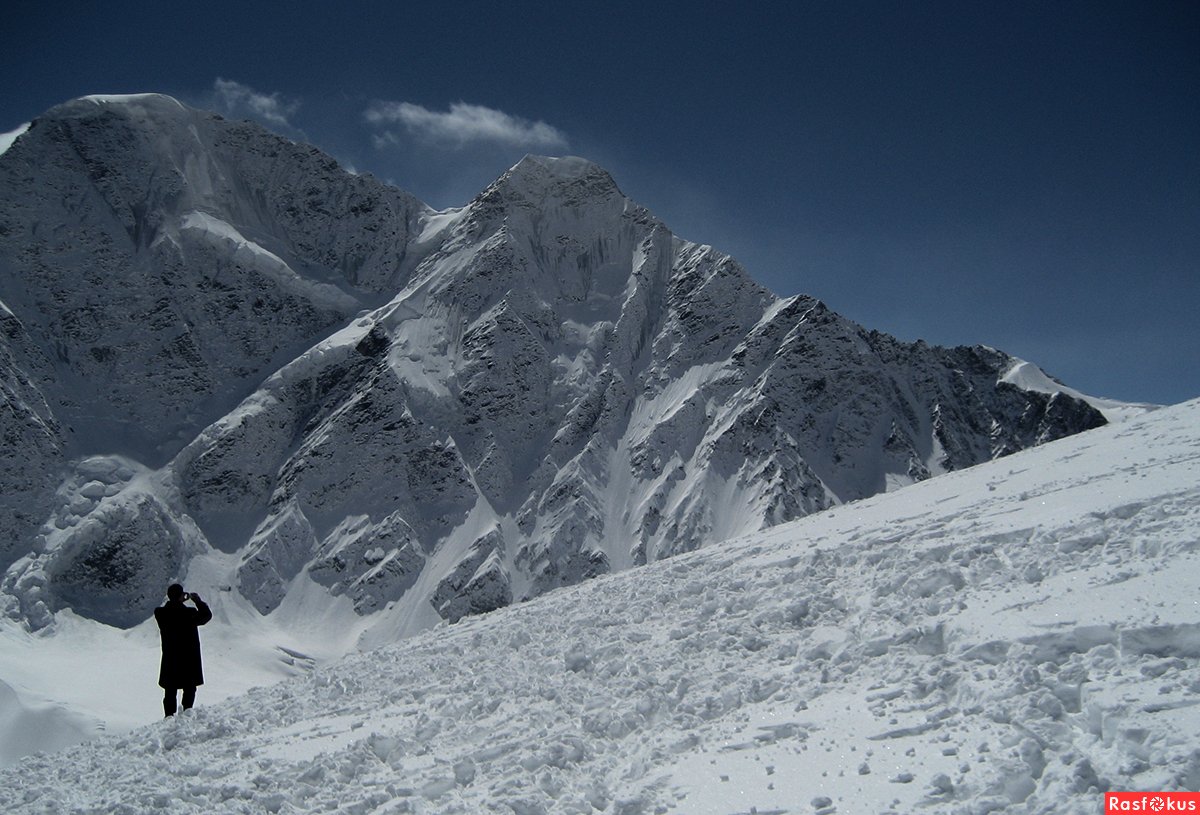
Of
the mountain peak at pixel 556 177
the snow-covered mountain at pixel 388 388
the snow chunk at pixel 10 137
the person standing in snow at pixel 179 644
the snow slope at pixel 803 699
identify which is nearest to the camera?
the snow slope at pixel 803 699

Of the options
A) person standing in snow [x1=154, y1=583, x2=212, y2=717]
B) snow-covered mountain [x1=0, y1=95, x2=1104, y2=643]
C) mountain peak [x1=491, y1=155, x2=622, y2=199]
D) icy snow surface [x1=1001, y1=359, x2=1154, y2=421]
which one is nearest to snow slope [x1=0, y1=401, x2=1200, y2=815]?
person standing in snow [x1=154, y1=583, x2=212, y2=717]

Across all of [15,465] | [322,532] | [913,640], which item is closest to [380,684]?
[913,640]

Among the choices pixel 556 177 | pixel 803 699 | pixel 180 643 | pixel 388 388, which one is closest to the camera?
pixel 803 699

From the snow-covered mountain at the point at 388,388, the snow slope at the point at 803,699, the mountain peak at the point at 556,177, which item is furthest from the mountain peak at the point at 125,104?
the snow slope at the point at 803,699

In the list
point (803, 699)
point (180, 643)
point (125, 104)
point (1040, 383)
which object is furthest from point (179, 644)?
point (1040, 383)

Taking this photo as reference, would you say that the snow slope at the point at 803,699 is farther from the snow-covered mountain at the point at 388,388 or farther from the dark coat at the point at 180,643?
the snow-covered mountain at the point at 388,388

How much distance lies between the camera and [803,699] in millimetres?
11258

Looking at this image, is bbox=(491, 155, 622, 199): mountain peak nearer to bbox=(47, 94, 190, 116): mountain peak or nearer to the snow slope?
bbox=(47, 94, 190, 116): mountain peak

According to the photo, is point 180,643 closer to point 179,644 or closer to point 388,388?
point 179,644

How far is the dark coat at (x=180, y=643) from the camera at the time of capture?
15.1 m

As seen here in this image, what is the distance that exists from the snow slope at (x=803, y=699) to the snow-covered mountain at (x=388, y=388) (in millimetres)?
Result: 72317

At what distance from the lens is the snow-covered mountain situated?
9069 centimetres

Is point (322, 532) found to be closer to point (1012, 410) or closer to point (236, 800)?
point (236, 800)

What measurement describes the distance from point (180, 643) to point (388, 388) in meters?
94.0
